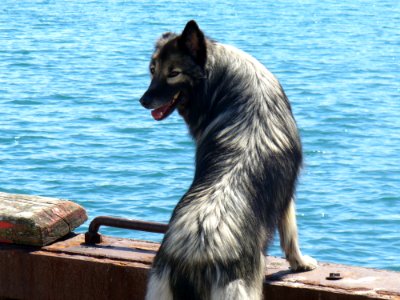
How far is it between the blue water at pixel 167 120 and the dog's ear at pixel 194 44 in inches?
35.1

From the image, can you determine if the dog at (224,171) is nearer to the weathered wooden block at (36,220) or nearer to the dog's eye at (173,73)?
the dog's eye at (173,73)

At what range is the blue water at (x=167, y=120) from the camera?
43.3 ft

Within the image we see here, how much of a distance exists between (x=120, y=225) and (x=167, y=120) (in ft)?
43.6

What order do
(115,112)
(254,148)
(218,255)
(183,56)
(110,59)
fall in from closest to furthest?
(218,255), (254,148), (183,56), (115,112), (110,59)

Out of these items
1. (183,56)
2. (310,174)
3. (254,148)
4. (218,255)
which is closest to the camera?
(218,255)

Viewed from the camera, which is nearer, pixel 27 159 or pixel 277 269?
pixel 277 269

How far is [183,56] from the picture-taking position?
16.7 feet

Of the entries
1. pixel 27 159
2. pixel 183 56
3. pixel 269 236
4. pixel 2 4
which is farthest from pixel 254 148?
pixel 2 4

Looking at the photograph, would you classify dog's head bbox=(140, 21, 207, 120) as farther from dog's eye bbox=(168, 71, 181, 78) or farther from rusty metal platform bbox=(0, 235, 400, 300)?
rusty metal platform bbox=(0, 235, 400, 300)

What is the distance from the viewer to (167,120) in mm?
18516

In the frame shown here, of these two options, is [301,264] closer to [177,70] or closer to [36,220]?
[177,70]

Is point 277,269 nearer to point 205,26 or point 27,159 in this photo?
point 27,159

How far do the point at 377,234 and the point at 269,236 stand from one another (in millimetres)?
8058

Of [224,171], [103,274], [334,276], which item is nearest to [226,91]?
[224,171]
